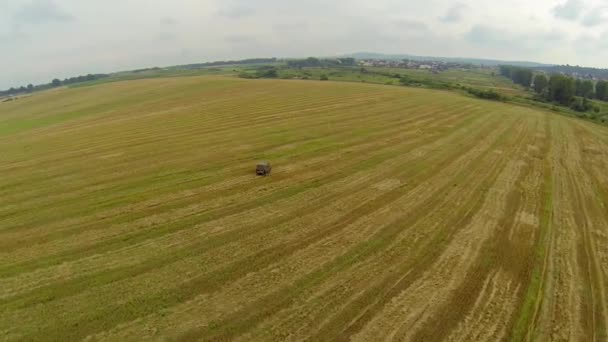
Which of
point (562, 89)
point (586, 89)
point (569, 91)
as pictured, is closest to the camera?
point (569, 91)

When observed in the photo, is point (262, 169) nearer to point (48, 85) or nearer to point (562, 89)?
point (562, 89)

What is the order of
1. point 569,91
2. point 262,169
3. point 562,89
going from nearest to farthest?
point 262,169 → point 569,91 → point 562,89

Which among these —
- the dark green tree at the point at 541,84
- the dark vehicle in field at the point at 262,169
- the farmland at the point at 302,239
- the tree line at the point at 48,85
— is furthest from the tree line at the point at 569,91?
the tree line at the point at 48,85

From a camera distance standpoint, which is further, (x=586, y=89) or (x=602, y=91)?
(x=586, y=89)

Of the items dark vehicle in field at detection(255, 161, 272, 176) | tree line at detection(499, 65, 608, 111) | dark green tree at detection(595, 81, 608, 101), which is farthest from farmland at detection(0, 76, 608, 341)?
dark green tree at detection(595, 81, 608, 101)

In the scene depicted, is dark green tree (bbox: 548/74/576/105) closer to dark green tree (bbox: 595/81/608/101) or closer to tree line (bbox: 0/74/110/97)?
dark green tree (bbox: 595/81/608/101)

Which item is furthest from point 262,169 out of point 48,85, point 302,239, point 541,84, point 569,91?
point 48,85

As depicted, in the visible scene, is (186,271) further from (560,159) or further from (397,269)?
(560,159)

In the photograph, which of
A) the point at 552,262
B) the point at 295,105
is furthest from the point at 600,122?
the point at 552,262

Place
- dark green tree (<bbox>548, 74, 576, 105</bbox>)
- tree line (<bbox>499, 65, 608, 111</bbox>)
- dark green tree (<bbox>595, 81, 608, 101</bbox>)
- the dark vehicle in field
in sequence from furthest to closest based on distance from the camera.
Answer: dark green tree (<bbox>595, 81, 608, 101</bbox>)
dark green tree (<bbox>548, 74, 576, 105</bbox>)
tree line (<bbox>499, 65, 608, 111</bbox>)
the dark vehicle in field
